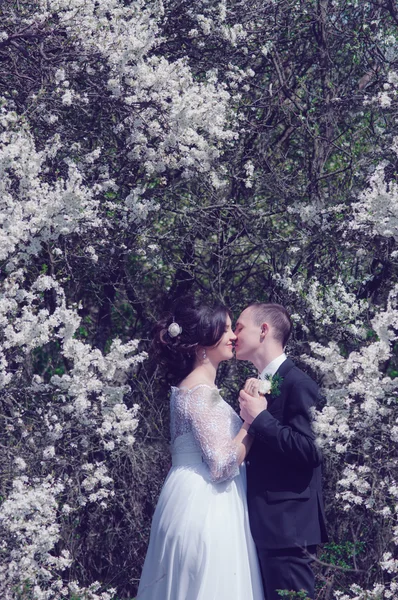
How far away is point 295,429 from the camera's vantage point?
3.33m

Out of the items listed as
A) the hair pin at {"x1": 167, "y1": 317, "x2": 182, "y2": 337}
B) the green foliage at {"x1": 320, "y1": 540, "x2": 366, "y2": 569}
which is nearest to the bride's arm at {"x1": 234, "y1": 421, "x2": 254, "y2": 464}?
the hair pin at {"x1": 167, "y1": 317, "x2": 182, "y2": 337}

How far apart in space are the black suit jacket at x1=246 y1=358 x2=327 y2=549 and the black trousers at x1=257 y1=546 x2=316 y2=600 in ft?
0.17

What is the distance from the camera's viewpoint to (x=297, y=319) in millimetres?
4680

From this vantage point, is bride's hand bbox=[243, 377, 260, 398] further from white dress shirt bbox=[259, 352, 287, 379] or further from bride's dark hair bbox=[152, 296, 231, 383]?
bride's dark hair bbox=[152, 296, 231, 383]

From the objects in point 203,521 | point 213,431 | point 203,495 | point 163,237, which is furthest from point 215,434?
point 163,237

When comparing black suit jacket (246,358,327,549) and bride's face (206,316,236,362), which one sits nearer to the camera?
black suit jacket (246,358,327,549)

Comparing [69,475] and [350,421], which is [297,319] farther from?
[69,475]

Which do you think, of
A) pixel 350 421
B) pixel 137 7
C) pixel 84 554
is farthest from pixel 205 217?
pixel 84 554

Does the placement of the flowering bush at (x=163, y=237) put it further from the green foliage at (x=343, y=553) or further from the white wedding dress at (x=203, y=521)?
the white wedding dress at (x=203, y=521)

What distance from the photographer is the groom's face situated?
3574 mm

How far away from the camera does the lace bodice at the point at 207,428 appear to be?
11.0ft

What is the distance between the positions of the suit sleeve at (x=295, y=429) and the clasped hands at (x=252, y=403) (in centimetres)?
3

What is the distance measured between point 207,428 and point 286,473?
380 mm

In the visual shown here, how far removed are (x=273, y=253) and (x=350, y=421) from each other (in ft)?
4.47
